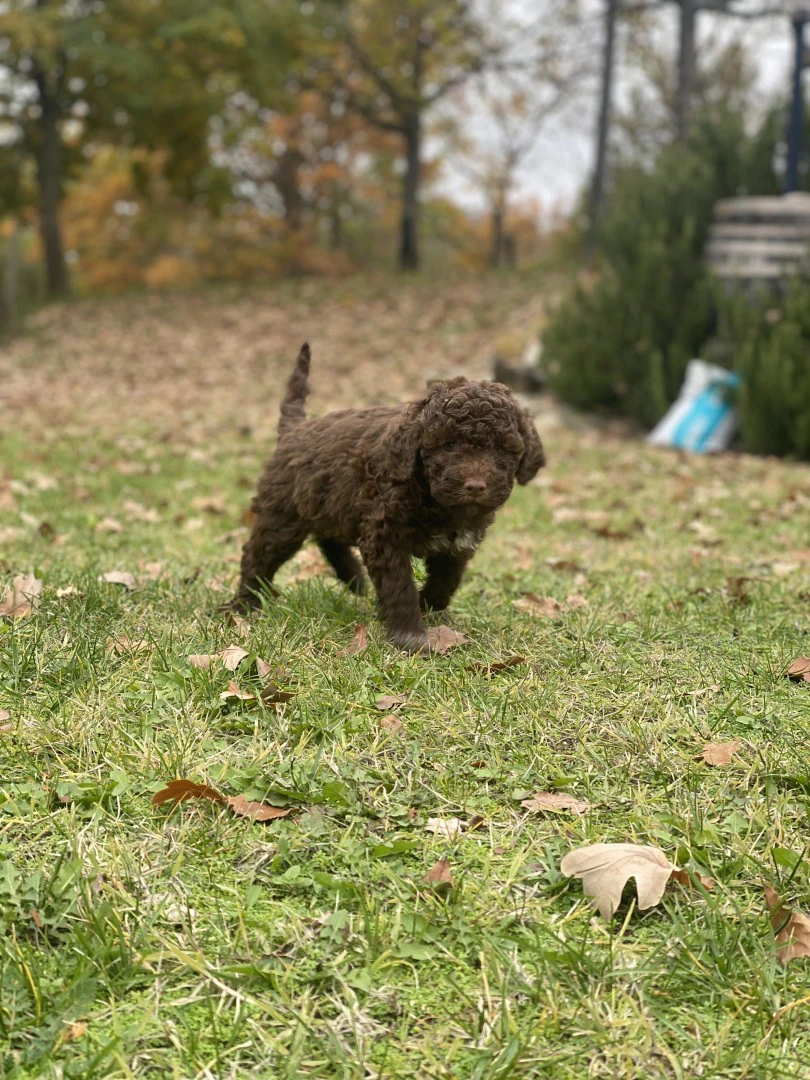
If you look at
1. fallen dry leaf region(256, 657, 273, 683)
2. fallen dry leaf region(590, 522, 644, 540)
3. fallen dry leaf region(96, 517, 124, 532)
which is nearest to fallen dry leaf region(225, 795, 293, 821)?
fallen dry leaf region(256, 657, 273, 683)

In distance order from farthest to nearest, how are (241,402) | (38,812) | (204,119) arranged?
(204,119) → (241,402) → (38,812)

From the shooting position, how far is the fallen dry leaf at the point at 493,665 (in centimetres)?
362

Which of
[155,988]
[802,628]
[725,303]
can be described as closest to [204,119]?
[725,303]

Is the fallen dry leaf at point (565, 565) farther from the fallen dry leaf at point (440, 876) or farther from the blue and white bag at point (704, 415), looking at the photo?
the blue and white bag at point (704, 415)

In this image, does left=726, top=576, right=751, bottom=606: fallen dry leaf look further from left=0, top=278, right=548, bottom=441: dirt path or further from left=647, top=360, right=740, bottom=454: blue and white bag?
left=0, top=278, right=548, bottom=441: dirt path

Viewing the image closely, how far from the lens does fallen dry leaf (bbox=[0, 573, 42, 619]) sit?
156 inches

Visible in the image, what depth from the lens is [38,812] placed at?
2.74m

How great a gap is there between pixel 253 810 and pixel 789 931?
1.31 meters

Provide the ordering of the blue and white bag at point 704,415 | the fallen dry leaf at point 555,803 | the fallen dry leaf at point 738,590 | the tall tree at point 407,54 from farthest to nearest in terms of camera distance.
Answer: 1. the tall tree at point 407,54
2. the blue and white bag at point 704,415
3. the fallen dry leaf at point 738,590
4. the fallen dry leaf at point 555,803

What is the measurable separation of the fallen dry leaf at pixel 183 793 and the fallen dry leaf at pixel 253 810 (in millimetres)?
33

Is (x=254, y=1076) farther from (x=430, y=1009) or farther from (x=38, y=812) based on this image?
(x=38, y=812)

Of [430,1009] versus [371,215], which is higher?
[371,215]

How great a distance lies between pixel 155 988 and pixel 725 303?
1054cm

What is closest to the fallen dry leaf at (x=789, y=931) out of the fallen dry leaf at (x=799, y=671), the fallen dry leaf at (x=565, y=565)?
the fallen dry leaf at (x=799, y=671)
